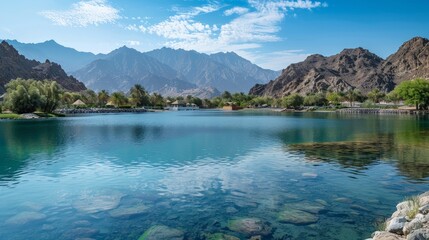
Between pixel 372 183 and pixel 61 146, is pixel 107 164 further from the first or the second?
pixel 372 183

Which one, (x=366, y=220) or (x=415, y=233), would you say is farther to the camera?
(x=366, y=220)

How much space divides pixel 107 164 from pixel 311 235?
2154 centimetres

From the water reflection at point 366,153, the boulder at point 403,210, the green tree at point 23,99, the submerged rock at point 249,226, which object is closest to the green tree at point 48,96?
the green tree at point 23,99

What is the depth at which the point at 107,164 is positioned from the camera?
3106 centimetres

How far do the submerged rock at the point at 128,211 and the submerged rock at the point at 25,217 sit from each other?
3464 mm

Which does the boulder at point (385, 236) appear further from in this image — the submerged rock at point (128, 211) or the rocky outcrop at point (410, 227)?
the submerged rock at point (128, 211)

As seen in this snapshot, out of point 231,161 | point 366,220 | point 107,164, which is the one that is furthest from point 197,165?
point 366,220

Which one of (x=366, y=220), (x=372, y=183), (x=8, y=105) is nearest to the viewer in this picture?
(x=366, y=220)

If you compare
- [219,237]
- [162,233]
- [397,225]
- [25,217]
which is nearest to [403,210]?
[397,225]

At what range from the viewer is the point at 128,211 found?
58.7 ft

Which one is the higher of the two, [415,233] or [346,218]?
[415,233]

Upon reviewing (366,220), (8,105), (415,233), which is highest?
(8,105)

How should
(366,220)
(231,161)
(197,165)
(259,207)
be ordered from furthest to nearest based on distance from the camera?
(231,161) < (197,165) < (259,207) < (366,220)

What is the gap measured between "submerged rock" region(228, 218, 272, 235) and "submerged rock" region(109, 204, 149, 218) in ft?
16.3
